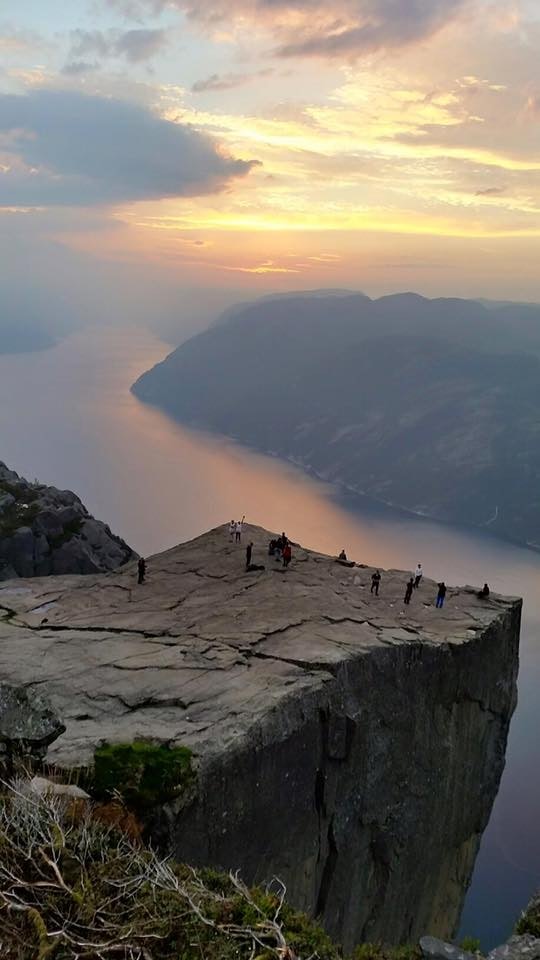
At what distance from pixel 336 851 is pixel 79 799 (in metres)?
8.93

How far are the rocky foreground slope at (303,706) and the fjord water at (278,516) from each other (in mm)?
36069

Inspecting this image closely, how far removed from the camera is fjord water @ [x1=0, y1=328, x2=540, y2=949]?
54.6 metres

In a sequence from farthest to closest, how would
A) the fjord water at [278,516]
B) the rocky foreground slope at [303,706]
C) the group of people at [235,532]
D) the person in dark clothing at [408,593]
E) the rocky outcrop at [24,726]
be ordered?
1. the fjord water at [278,516]
2. the group of people at [235,532]
3. the person in dark clothing at [408,593]
4. the rocky foreground slope at [303,706]
5. the rocky outcrop at [24,726]

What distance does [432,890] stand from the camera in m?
20.6

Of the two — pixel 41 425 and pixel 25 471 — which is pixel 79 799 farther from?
pixel 41 425

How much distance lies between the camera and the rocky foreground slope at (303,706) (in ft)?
41.8

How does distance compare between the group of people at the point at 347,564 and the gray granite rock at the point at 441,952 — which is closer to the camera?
the gray granite rock at the point at 441,952

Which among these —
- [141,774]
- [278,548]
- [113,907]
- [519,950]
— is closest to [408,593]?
[278,548]

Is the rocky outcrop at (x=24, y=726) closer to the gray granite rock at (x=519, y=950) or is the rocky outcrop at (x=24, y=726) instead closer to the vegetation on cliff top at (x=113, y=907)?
the vegetation on cliff top at (x=113, y=907)

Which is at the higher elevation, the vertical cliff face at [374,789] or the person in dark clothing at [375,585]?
the person in dark clothing at [375,585]

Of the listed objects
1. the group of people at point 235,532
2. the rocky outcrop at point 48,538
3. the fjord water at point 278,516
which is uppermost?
the group of people at point 235,532

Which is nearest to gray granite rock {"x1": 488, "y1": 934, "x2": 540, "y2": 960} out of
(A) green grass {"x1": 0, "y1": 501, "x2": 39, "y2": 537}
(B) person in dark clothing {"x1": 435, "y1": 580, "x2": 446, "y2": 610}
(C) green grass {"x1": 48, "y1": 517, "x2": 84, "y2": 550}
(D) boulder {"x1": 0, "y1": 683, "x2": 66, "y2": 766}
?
(D) boulder {"x1": 0, "y1": 683, "x2": 66, "y2": 766}

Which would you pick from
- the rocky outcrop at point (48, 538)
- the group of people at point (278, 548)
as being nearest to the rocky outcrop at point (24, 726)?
the group of people at point (278, 548)

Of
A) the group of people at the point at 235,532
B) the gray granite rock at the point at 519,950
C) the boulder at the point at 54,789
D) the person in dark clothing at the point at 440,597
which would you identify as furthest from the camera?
the group of people at the point at 235,532
